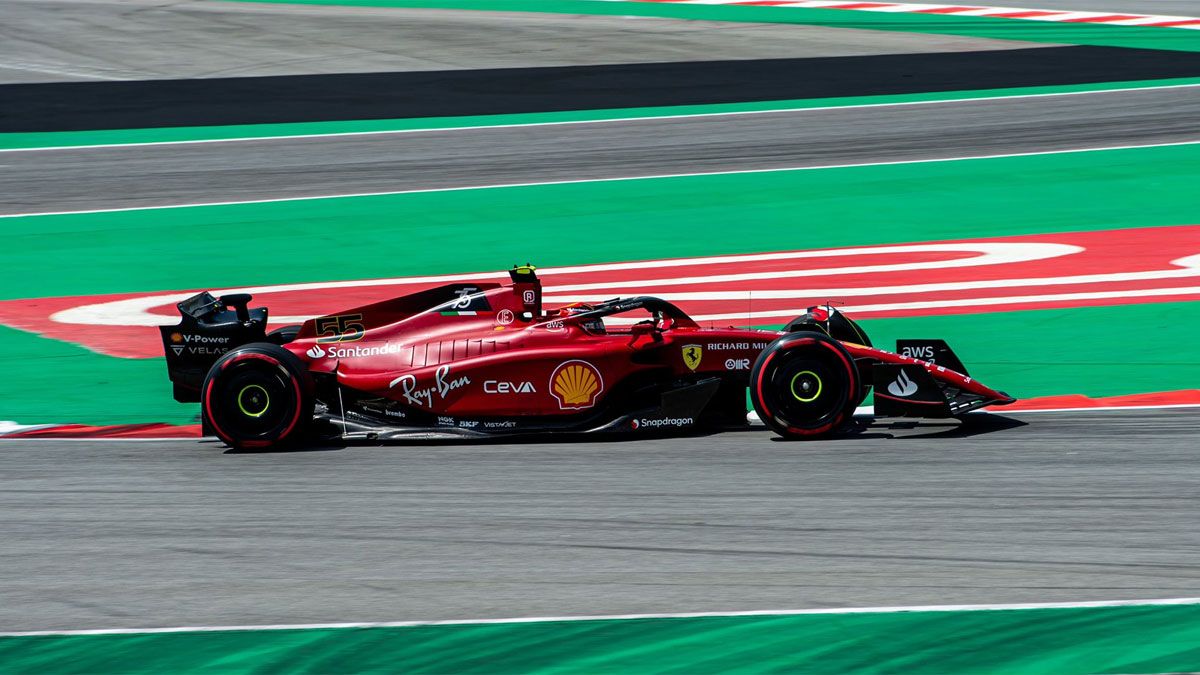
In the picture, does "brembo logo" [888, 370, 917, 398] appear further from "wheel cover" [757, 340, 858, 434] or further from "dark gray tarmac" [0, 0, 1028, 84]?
"dark gray tarmac" [0, 0, 1028, 84]

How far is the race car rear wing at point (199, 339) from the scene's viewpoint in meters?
10.8

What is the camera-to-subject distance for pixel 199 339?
35.5 feet

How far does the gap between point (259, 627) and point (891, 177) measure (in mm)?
15754

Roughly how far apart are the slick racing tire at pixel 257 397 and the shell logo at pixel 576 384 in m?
1.58

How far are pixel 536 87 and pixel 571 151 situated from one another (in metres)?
5.32

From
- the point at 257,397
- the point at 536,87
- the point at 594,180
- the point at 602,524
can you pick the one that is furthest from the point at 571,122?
A: the point at 602,524

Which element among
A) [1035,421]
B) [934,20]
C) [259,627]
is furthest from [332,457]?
[934,20]

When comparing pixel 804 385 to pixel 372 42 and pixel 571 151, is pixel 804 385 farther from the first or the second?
pixel 372 42

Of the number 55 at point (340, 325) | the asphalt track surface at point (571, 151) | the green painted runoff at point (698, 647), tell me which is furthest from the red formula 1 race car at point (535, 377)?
the asphalt track surface at point (571, 151)

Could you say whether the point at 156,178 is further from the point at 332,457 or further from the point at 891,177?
the point at 332,457

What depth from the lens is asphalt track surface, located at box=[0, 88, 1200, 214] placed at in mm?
21891

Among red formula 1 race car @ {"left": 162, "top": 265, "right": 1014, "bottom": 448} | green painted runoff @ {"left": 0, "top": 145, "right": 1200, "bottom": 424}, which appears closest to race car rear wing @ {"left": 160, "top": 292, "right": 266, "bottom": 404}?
red formula 1 race car @ {"left": 162, "top": 265, "right": 1014, "bottom": 448}

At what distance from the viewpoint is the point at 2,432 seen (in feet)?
37.0

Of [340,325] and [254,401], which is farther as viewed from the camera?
[340,325]
